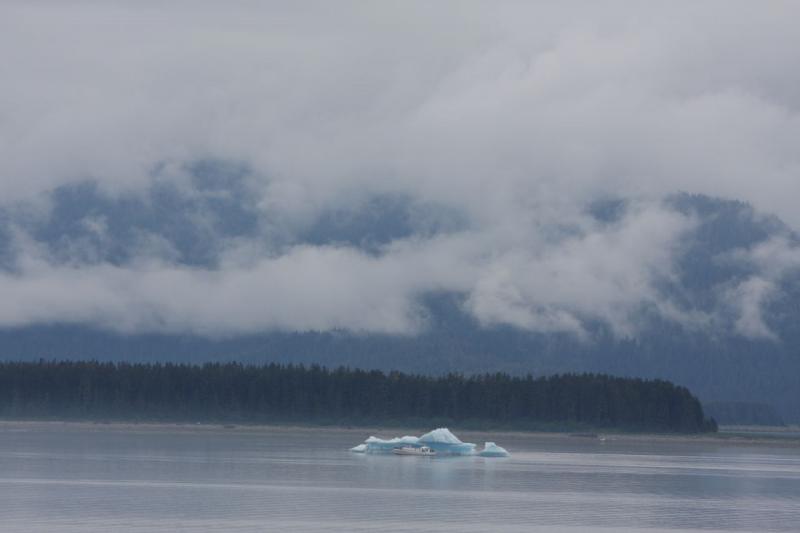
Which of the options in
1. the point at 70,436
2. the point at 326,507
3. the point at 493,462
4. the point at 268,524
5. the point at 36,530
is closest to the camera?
the point at 36,530

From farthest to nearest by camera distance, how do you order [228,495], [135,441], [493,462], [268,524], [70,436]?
[70,436], [135,441], [493,462], [228,495], [268,524]

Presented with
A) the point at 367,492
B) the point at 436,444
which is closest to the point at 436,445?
the point at 436,444

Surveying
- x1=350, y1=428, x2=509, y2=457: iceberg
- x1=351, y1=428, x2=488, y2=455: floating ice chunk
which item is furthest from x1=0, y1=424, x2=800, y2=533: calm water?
x1=351, y1=428, x2=488, y2=455: floating ice chunk

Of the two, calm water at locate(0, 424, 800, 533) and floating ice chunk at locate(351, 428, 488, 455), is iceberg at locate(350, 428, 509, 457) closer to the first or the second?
floating ice chunk at locate(351, 428, 488, 455)

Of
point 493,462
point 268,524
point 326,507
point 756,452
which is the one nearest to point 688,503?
point 326,507

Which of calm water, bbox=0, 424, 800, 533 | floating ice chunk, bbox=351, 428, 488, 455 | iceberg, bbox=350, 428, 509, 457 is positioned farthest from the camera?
floating ice chunk, bbox=351, 428, 488, 455

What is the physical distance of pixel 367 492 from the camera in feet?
295

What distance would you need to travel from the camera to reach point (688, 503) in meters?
90.2

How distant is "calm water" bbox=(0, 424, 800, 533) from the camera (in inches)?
2872

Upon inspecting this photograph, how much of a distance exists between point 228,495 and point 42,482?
12509 millimetres

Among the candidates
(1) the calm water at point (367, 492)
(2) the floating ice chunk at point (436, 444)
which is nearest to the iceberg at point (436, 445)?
(2) the floating ice chunk at point (436, 444)

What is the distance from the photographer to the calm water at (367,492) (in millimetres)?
72938

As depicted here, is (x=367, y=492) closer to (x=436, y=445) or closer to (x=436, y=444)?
(x=436, y=444)

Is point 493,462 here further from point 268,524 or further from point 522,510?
point 268,524
